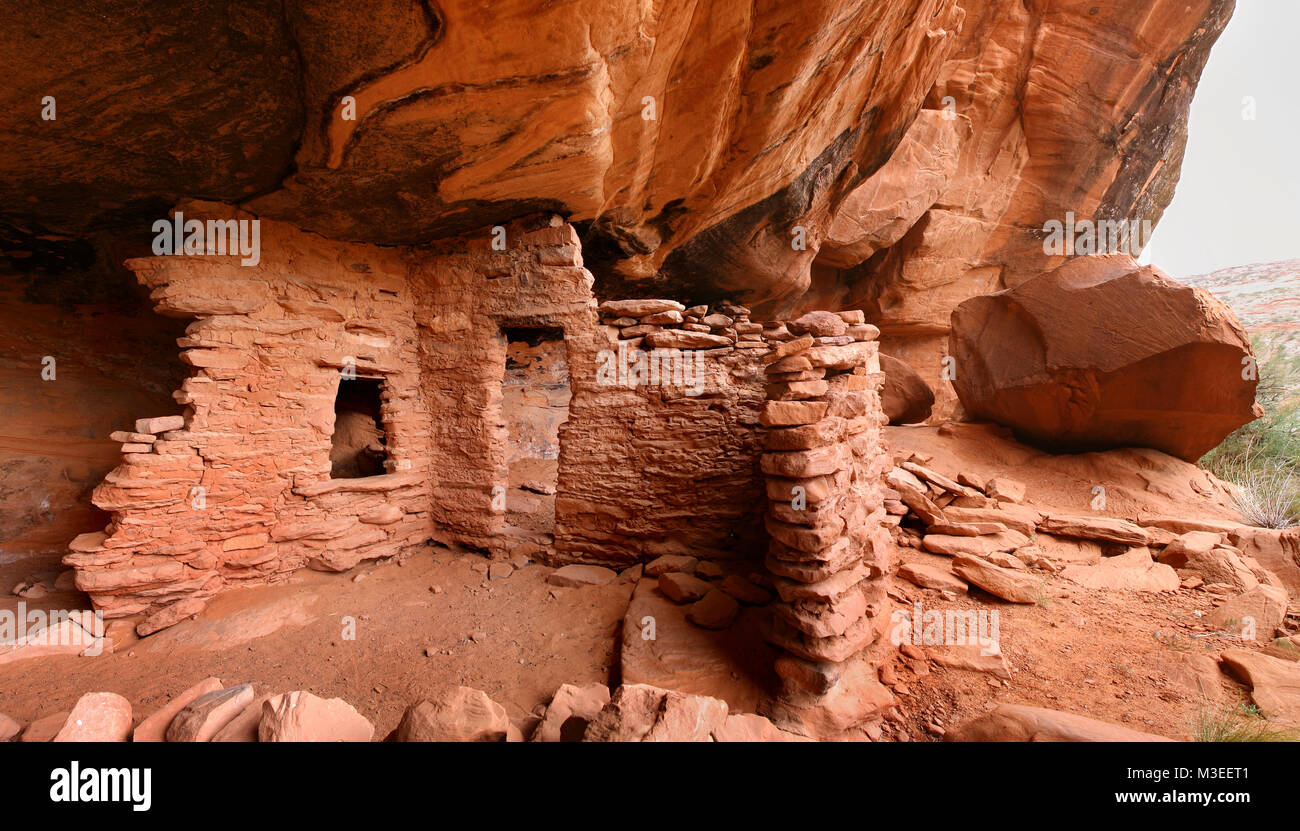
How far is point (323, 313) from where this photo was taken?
4.57 m

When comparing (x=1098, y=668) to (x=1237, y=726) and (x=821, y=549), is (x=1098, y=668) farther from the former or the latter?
(x=821, y=549)

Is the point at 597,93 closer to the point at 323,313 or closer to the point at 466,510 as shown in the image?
the point at 323,313

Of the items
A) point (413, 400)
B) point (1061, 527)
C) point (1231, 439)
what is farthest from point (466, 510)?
point (1231, 439)

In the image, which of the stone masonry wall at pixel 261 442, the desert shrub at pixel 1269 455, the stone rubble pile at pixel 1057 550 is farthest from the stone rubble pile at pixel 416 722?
the desert shrub at pixel 1269 455

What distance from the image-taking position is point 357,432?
6.84m

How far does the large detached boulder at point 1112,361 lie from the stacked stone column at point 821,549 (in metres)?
4.26

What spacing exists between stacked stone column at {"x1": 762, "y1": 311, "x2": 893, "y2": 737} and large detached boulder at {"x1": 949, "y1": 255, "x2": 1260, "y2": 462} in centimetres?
426

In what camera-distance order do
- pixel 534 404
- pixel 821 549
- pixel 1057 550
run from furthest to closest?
pixel 534 404 → pixel 1057 550 → pixel 821 549

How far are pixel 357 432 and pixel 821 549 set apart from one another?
6677 mm

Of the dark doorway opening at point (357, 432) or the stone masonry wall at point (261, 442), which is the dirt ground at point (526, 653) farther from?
the dark doorway opening at point (357, 432)

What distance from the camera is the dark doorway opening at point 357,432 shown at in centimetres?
650

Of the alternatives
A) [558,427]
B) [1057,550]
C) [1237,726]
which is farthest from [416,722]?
[1057,550]
